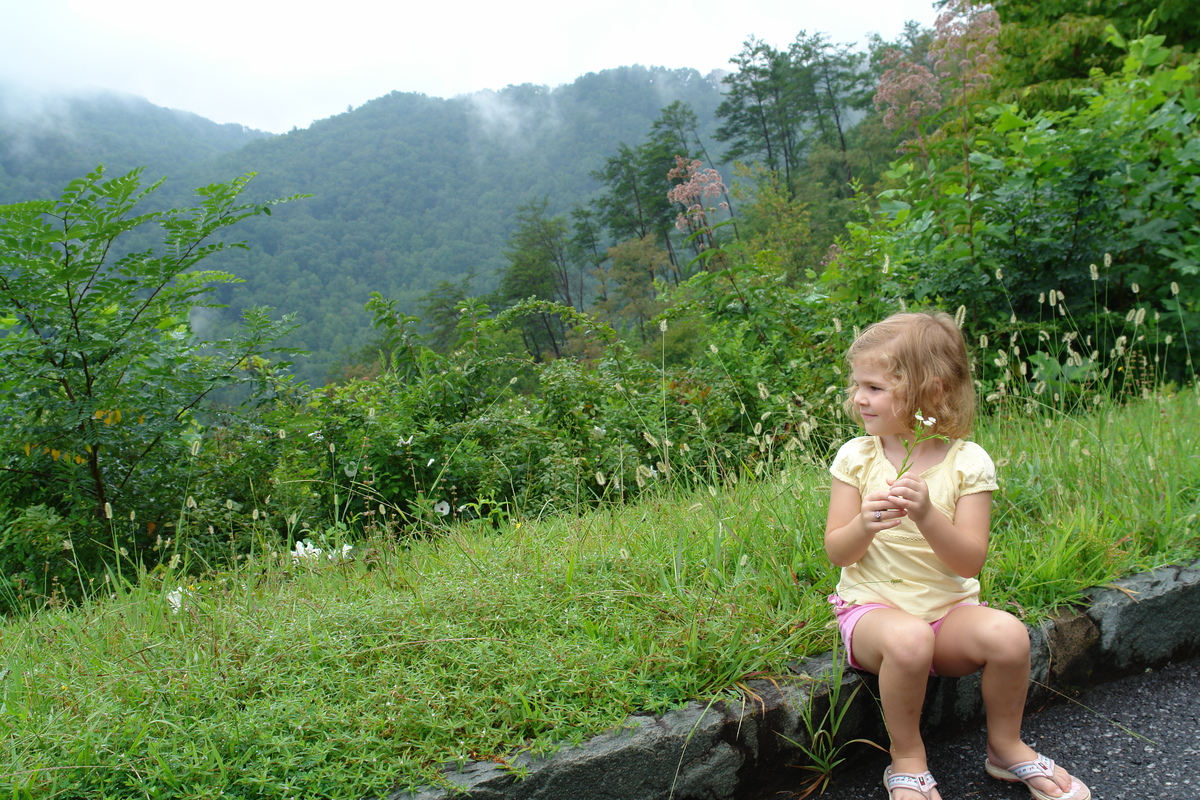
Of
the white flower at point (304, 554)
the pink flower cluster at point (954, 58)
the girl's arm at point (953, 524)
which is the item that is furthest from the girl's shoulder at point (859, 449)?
the pink flower cluster at point (954, 58)

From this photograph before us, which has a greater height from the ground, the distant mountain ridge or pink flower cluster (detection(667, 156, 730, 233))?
the distant mountain ridge

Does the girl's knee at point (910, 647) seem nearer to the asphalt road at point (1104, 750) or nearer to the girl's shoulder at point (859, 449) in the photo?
the asphalt road at point (1104, 750)

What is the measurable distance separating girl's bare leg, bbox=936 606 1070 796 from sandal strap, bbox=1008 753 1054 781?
0.4 inches

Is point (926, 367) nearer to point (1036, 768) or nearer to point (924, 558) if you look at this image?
point (924, 558)

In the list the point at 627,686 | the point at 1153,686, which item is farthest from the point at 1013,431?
the point at 627,686

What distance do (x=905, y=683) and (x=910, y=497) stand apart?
0.45m

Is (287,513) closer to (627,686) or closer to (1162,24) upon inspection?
(627,686)

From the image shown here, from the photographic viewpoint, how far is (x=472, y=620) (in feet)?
6.73

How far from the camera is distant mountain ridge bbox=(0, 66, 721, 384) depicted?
6869 cm

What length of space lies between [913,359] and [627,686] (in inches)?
45.6

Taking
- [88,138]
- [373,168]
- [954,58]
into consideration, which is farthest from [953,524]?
[88,138]

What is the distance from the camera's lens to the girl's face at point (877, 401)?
1.92m

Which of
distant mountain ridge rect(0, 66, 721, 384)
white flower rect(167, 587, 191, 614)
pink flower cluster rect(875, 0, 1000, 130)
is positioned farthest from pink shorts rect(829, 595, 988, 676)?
distant mountain ridge rect(0, 66, 721, 384)

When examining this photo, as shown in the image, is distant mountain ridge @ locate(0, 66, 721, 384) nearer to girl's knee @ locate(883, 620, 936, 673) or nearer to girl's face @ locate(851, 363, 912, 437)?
girl's face @ locate(851, 363, 912, 437)
